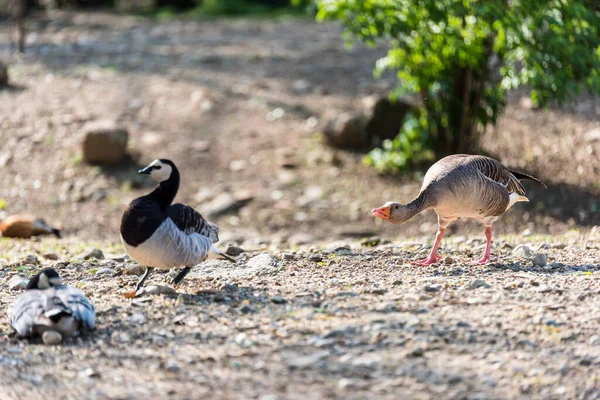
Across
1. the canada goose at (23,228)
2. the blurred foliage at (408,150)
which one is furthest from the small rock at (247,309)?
the blurred foliage at (408,150)

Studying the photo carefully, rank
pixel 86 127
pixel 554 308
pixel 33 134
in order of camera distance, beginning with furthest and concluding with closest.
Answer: pixel 33 134
pixel 86 127
pixel 554 308

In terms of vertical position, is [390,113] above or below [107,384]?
below

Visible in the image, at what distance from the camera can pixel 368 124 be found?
13.1m

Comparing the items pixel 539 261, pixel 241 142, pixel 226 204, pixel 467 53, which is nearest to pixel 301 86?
pixel 241 142

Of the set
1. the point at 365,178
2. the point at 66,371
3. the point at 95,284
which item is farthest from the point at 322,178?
the point at 66,371

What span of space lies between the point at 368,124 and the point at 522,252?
18.9ft

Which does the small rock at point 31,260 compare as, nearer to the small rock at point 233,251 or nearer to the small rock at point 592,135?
the small rock at point 233,251

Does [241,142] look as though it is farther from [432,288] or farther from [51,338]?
[51,338]

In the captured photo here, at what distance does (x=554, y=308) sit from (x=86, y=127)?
8.36 metres

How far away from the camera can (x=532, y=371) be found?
4949 millimetres

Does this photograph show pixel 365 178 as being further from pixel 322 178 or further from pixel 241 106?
pixel 241 106

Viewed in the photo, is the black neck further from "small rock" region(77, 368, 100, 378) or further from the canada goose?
the canada goose

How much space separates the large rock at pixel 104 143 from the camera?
12.4 metres

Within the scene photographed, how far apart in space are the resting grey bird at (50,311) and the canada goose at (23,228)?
4.45m
